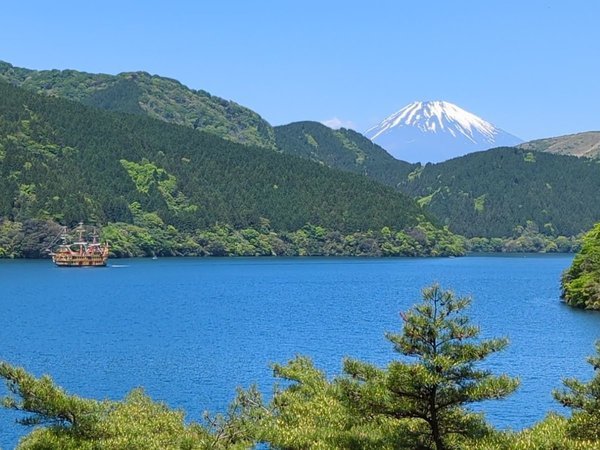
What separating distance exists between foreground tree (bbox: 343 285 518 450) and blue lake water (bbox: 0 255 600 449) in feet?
37.0

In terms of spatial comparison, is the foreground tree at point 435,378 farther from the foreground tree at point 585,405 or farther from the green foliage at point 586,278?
the green foliage at point 586,278

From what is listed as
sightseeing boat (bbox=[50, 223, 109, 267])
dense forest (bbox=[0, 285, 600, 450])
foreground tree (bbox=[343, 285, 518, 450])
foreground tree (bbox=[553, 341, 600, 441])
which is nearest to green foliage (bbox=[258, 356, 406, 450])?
dense forest (bbox=[0, 285, 600, 450])

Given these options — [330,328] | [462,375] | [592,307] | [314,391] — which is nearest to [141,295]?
[330,328]

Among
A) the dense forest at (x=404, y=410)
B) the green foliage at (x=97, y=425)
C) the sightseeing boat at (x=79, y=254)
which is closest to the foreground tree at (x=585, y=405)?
the dense forest at (x=404, y=410)

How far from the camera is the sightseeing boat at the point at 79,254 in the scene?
186750 mm

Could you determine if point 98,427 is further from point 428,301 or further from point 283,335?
point 283,335

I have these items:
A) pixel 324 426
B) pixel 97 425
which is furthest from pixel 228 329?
pixel 97 425

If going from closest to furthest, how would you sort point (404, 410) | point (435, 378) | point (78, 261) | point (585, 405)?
point (435, 378), point (404, 410), point (585, 405), point (78, 261)

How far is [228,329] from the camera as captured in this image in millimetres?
80688

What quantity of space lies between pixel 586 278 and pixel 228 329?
43324mm

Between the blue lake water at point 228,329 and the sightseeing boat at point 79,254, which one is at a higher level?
the sightseeing boat at point 79,254

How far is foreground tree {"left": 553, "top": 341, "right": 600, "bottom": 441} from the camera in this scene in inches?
Answer: 798

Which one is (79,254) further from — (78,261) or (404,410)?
(404,410)

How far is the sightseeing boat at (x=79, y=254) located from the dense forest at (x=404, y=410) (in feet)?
554
